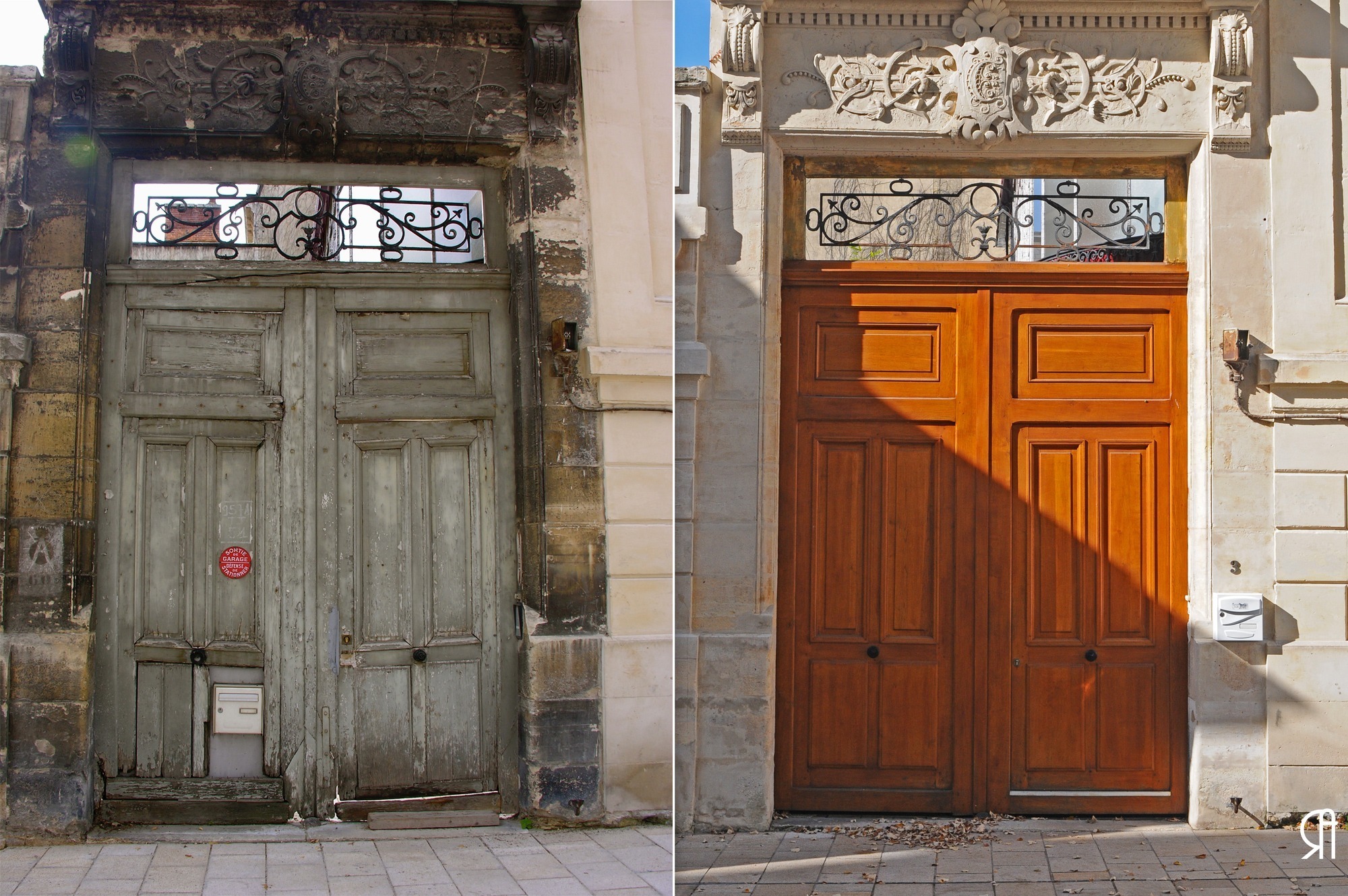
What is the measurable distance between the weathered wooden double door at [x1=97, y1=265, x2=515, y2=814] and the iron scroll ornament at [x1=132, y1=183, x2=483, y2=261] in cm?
14

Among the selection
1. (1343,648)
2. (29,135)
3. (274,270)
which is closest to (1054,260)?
(1343,648)

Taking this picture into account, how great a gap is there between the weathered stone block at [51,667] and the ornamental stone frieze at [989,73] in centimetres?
368

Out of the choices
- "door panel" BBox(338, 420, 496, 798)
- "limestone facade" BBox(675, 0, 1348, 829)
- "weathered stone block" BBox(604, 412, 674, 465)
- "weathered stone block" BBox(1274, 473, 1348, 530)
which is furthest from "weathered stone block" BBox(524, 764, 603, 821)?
"weathered stone block" BBox(1274, 473, 1348, 530)

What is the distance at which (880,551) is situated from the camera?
5242mm

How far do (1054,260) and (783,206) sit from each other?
125cm

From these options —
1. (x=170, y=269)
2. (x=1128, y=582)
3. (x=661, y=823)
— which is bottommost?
(x=661, y=823)

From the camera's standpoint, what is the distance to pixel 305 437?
4938 millimetres

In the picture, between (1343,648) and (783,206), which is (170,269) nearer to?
→ (783,206)

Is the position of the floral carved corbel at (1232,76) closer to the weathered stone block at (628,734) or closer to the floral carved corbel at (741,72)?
the floral carved corbel at (741,72)

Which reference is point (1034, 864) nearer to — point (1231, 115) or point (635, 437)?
point (635, 437)

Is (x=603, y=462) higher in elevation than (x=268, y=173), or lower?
lower

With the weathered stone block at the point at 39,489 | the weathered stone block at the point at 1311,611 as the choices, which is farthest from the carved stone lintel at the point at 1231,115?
the weathered stone block at the point at 39,489

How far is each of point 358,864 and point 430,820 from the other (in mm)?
416

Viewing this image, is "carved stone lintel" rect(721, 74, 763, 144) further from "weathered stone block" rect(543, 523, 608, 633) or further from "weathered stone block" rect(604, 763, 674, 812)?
"weathered stone block" rect(604, 763, 674, 812)
